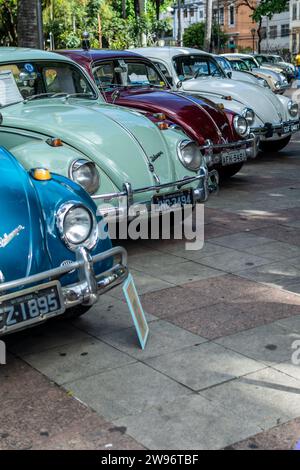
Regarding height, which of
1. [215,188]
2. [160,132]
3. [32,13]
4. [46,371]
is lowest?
[46,371]

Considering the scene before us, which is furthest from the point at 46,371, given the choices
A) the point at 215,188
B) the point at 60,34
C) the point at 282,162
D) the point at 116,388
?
the point at 60,34

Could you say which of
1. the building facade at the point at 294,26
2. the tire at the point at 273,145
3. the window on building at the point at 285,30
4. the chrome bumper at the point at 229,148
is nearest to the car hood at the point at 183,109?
the chrome bumper at the point at 229,148

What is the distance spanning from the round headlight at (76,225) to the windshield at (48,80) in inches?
128

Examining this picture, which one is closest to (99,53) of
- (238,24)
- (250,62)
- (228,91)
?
(228,91)

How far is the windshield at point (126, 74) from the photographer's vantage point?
958 cm

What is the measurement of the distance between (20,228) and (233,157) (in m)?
5.87

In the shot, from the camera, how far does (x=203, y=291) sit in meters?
5.90

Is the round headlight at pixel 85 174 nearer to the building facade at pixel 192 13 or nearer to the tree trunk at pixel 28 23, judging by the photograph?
the tree trunk at pixel 28 23

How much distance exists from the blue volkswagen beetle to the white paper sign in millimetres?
2556

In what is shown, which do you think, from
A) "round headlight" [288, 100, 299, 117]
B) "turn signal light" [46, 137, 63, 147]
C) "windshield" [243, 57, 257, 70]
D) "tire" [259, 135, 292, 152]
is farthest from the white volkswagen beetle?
"windshield" [243, 57, 257, 70]

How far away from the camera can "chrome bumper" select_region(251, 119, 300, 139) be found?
11.7 meters

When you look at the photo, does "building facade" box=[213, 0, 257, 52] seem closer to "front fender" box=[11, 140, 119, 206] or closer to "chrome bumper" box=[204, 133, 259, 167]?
"chrome bumper" box=[204, 133, 259, 167]
